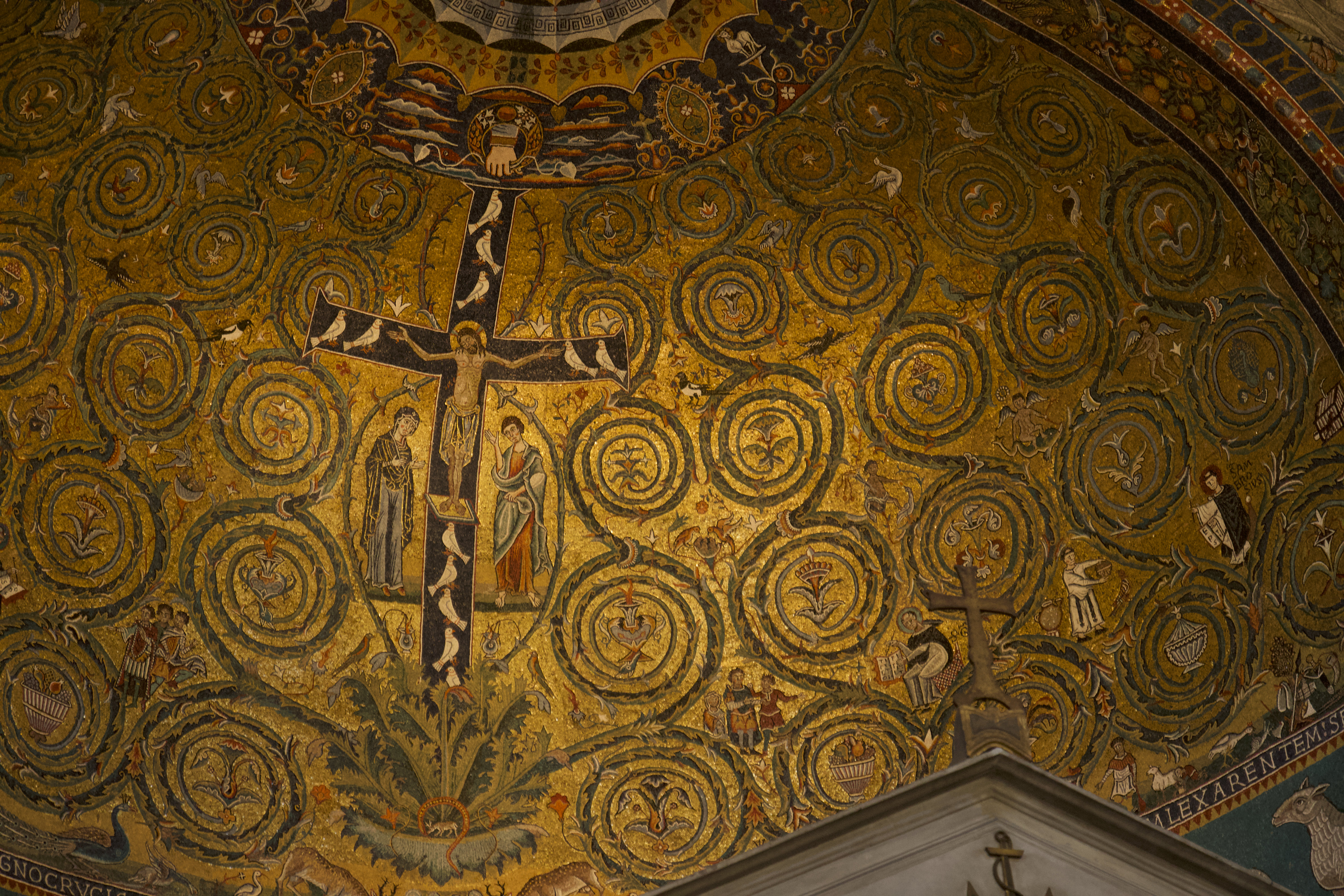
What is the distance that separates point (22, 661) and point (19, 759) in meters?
0.75

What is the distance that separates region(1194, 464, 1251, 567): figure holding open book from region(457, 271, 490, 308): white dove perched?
6.10m

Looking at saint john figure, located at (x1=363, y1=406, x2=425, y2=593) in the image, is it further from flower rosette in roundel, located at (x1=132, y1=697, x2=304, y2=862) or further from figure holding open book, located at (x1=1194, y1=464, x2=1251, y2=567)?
figure holding open book, located at (x1=1194, y1=464, x2=1251, y2=567)

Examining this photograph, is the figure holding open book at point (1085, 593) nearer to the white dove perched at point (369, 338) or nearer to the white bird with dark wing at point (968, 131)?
the white bird with dark wing at point (968, 131)

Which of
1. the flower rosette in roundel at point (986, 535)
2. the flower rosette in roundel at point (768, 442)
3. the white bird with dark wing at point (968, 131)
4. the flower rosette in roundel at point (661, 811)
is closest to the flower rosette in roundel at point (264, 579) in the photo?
the flower rosette in roundel at point (661, 811)

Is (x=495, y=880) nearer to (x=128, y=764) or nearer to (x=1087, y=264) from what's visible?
(x=128, y=764)

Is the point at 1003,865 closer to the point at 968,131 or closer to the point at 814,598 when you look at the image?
the point at 814,598

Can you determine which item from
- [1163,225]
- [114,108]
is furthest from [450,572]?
[1163,225]

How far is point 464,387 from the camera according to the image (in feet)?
43.2

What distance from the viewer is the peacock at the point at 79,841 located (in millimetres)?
10828

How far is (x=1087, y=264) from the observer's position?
12172mm

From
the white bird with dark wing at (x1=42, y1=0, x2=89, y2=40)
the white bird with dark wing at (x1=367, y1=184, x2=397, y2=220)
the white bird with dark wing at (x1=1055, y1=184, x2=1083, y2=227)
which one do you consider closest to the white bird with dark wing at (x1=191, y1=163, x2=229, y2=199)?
the white bird with dark wing at (x1=367, y1=184, x2=397, y2=220)

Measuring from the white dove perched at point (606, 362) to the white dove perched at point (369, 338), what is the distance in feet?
6.14

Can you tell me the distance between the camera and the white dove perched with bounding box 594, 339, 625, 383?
1312 cm

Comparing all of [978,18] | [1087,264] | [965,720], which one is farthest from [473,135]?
[965,720]
